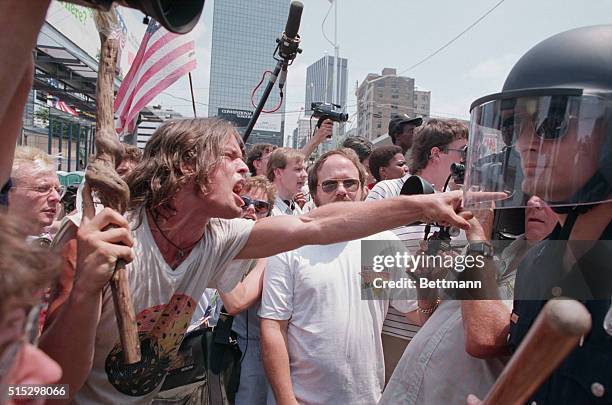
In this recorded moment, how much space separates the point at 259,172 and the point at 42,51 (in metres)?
12.0

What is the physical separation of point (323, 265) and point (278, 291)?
290 millimetres

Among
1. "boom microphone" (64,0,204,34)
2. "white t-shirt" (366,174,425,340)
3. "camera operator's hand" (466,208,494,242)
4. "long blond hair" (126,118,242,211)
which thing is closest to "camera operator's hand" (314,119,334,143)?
"white t-shirt" (366,174,425,340)

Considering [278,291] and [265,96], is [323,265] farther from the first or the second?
[265,96]

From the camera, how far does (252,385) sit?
2.97 m

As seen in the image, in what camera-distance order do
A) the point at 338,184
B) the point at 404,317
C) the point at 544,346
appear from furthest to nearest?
the point at 338,184
the point at 404,317
the point at 544,346

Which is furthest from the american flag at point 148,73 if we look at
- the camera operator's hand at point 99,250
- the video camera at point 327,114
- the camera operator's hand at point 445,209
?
the video camera at point 327,114

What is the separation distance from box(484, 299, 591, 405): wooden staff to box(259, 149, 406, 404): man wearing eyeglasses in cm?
185

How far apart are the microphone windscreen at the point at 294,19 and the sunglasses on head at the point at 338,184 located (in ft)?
4.15

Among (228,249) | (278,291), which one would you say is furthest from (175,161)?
(278,291)

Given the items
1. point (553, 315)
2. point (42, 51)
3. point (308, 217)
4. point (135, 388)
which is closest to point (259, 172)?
point (308, 217)

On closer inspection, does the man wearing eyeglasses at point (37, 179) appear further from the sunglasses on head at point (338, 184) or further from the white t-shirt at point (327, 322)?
the sunglasses on head at point (338, 184)

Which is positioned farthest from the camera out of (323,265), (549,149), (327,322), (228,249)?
(323,265)

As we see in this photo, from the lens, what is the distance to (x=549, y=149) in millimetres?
1590

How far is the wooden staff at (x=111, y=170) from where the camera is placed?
1.46 m
